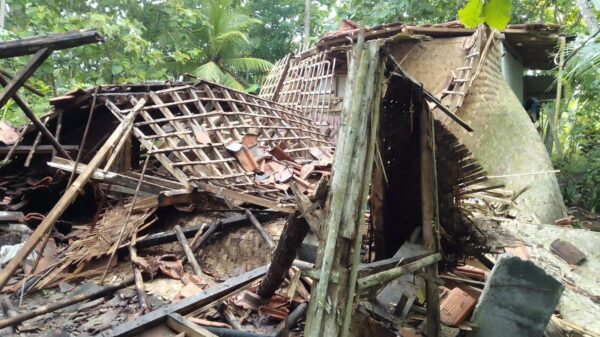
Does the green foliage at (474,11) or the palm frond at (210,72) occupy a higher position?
the palm frond at (210,72)

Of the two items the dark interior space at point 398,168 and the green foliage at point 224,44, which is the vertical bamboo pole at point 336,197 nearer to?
the dark interior space at point 398,168

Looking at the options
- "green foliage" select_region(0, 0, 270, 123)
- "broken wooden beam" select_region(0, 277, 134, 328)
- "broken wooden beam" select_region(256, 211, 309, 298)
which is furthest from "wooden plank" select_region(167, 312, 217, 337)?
"green foliage" select_region(0, 0, 270, 123)

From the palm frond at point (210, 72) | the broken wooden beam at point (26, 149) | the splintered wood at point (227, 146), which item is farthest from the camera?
the palm frond at point (210, 72)

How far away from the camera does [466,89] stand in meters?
7.19

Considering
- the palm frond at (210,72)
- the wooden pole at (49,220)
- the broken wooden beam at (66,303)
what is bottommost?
the broken wooden beam at (66,303)

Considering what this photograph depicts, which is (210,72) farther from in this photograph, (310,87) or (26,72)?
(26,72)

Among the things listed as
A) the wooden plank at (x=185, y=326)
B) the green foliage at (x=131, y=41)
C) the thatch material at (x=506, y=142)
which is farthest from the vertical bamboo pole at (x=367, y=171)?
the green foliage at (x=131, y=41)

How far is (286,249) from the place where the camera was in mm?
2949

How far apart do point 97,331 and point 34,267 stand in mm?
1652

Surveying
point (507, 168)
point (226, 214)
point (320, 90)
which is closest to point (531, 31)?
point (507, 168)

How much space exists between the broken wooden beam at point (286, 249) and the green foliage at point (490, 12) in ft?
5.34

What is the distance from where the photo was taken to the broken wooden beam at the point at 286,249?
2.79m

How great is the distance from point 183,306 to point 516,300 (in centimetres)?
267

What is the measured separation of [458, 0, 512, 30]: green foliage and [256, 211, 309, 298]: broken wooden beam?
5.34 feet
